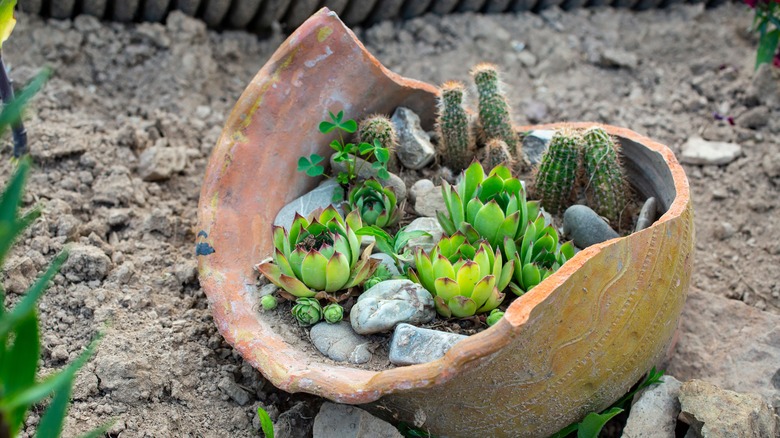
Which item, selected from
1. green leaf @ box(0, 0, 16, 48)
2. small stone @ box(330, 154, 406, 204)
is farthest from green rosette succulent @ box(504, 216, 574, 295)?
green leaf @ box(0, 0, 16, 48)

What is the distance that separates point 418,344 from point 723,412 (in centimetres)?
86

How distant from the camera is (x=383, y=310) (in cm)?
221

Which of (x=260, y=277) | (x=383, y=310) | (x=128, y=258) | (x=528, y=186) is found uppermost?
(x=528, y=186)

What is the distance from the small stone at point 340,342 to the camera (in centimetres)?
223

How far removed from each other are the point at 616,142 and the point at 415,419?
47.7 inches

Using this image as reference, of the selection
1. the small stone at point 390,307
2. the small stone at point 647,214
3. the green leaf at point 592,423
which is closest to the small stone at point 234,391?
the small stone at point 390,307

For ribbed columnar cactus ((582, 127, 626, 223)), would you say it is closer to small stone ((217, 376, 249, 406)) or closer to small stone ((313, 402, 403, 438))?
small stone ((313, 402, 403, 438))

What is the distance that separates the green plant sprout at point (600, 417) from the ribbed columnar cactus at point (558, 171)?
0.64 m

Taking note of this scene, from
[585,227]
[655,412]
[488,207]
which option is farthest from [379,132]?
[655,412]

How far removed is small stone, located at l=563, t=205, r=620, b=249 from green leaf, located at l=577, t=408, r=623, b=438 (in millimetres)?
540

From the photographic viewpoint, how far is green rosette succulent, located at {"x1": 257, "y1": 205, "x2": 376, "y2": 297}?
2260mm

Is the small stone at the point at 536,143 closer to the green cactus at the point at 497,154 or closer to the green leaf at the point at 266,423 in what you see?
the green cactus at the point at 497,154

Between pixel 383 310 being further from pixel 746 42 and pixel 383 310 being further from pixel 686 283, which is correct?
pixel 746 42

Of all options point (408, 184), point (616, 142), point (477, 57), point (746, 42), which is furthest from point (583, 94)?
point (408, 184)
